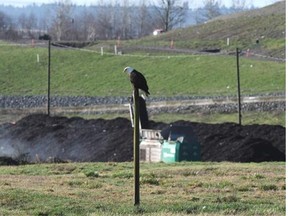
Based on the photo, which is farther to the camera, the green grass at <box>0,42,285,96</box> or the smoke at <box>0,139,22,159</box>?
the green grass at <box>0,42,285,96</box>

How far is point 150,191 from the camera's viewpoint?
14.3m

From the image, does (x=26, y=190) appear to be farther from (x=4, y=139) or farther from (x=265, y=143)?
(x=4, y=139)

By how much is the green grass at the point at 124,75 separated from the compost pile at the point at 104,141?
1611cm

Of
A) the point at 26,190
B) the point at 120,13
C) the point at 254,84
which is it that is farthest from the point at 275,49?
the point at 120,13

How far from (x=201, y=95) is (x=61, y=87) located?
12.2 meters

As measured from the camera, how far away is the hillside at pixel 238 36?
216ft

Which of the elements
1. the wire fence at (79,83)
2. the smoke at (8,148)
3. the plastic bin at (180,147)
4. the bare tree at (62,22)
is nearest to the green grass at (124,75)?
the wire fence at (79,83)

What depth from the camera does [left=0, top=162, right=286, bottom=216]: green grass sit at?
1198 centimetres

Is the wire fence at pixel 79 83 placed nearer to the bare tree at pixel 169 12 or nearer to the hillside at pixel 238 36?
the hillside at pixel 238 36

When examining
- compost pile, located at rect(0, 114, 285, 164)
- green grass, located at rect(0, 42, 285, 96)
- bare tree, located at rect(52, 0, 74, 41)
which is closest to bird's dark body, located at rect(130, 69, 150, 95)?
compost pile, located at rect(0, 114, 285, 164)

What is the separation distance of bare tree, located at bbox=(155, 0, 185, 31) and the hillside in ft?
78.1

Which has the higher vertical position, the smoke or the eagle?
the eagle

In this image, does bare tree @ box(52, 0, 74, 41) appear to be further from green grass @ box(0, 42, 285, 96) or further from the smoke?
the smoke

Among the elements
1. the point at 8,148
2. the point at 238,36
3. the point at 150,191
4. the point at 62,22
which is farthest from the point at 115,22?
the point at 150,191
